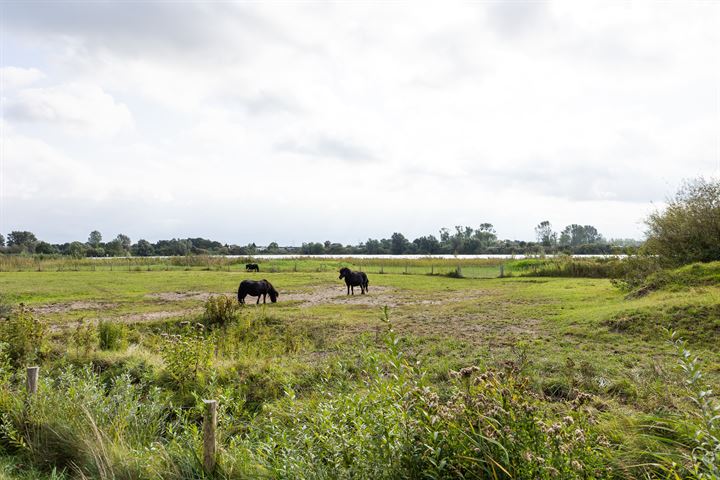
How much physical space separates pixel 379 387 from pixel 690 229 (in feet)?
66.2

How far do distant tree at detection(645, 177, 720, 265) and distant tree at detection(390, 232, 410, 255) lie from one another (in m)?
94.1

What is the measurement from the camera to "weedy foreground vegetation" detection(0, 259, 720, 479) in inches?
130

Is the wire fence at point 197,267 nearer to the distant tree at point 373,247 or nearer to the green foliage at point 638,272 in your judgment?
the green foliage at point 638,272

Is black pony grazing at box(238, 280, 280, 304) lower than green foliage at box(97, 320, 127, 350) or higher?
higher

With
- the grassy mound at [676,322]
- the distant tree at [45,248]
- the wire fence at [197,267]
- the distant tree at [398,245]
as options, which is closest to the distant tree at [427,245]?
the distant tree at [398,245]

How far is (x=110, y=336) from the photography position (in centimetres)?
1147

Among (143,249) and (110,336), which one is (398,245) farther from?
(110,336)

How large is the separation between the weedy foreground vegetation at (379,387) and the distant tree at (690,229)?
1.61m

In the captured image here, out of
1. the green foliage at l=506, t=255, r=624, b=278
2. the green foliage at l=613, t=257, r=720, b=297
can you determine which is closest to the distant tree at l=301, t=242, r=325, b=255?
the green foliage at l=506, t=255, r=624, b=278

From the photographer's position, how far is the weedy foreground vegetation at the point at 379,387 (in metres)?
3.31

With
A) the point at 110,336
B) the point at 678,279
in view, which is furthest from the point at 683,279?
the point at 110,336

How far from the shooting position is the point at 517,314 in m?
15.2

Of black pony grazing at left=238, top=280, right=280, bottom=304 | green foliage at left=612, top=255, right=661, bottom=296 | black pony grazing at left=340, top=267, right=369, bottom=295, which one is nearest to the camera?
green foliage at left=612, top=255, right=661, bottom=296

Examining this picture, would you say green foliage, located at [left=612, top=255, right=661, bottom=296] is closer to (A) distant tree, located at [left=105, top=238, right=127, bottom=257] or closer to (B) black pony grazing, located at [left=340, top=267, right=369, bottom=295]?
(B) black pony grazing, located at [left=340, top=267, right=369, bottom=295]
